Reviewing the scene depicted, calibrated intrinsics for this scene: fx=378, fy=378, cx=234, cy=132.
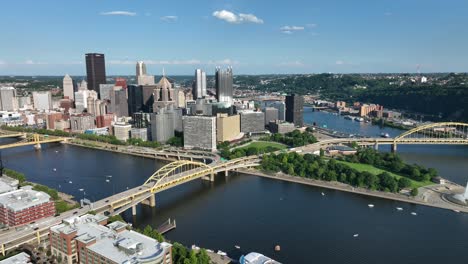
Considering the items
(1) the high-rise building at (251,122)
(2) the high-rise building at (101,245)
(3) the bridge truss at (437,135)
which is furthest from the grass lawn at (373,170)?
(2) the high-rise building at (101,245)

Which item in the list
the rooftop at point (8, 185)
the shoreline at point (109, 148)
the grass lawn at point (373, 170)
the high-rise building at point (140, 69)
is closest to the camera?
the rooftop at point (8, 185)

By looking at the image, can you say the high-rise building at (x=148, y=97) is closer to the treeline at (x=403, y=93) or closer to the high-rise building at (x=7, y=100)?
the high-rise building at (x=7, y=100)

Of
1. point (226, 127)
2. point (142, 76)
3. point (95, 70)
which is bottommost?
point (226, 127)

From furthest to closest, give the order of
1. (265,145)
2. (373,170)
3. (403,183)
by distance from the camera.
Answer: (265,145) → (373,170) → (403,183)

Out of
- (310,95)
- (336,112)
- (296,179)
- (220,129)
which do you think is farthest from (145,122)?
(310,95)

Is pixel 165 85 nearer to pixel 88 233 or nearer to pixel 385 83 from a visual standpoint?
pixel 88 233

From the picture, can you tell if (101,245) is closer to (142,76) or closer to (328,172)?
(328,172)

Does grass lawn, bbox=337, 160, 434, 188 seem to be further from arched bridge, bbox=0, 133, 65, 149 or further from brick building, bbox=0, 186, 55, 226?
arched bridge, bbox=0, 133, 65, 149

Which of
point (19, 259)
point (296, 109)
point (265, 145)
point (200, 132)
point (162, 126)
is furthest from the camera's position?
point (296, 109)

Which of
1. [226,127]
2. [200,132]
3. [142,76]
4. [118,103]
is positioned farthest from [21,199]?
[142,76]
